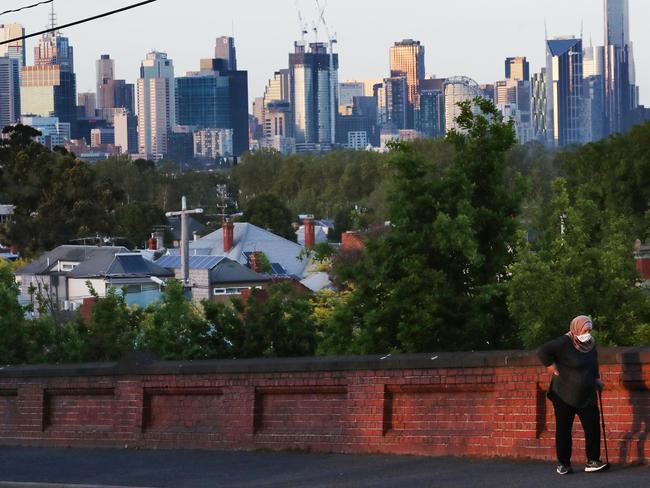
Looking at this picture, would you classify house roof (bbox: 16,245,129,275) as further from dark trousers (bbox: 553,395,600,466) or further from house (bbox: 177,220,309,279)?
dark trousers (bbox: 553,395,600,466)

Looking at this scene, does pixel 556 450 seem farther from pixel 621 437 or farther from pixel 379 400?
pixel 379 400

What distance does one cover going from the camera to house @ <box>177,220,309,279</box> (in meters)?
96.4

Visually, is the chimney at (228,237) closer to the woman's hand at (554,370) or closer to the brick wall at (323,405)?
the brick wall at (323,405)

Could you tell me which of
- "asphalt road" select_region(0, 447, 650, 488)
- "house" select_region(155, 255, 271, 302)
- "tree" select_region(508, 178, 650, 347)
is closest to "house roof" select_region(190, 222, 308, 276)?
"house" select_region(155, 255, 271, 302)

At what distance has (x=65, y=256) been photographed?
8919cm

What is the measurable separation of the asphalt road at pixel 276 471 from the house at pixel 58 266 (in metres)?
66.4

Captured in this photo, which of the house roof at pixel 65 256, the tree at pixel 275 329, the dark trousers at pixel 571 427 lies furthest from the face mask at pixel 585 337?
the house roof at pixel 65 256

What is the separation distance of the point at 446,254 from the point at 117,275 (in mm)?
51291

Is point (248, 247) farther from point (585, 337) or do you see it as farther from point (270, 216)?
point (585, 337)

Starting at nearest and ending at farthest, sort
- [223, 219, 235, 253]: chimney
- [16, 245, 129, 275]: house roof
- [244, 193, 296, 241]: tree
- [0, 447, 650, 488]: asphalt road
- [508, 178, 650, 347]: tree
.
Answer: [0, 447, 650, 488]: asphalt road → [508, 178, 650, 347]: tree → [16, 245, 129, 275]: house roof → [223, 219, 235, 253]: chimney → [244, 193, 296, 241]: tree

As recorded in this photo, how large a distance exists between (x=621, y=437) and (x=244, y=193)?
17904 centimetres

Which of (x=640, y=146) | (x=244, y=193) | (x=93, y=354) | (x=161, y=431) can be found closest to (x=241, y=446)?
(x=161, y=431)

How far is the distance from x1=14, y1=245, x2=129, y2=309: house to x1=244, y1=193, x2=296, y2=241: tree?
35.7 m

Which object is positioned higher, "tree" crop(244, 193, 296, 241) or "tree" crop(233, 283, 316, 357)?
"tree" crop(244, 193, 296, 241)
